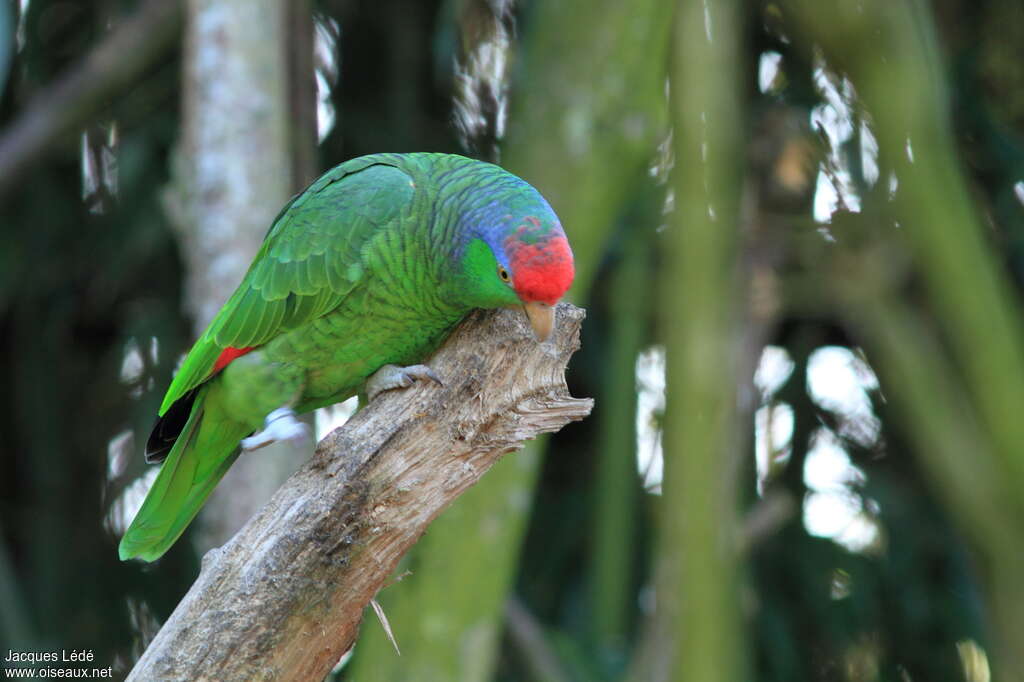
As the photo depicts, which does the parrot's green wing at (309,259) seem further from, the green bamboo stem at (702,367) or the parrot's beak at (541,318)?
the green bamboo stem at (702,367)

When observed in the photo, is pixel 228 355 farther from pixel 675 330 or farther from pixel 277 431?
pixel 675 330

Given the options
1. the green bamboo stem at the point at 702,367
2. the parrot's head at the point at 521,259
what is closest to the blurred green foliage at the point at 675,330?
the green bamboo stem at the point at 702,367

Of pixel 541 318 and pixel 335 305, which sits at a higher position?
pixel 541 318

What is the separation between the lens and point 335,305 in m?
2.60

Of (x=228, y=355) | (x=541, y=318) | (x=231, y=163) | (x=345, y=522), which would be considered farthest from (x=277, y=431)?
(x=231, y=163)

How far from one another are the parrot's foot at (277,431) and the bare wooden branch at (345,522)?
0.48 m

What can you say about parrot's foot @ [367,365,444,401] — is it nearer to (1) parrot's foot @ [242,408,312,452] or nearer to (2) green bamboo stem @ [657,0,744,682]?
(1) parrot's foot @ [242,408,312,452]

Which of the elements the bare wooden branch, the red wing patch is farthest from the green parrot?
the bare wooden branch

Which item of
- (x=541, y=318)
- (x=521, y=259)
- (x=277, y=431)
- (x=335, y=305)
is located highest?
(x=521, y=259)

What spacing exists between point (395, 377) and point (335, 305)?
30cm

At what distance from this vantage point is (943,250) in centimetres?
306

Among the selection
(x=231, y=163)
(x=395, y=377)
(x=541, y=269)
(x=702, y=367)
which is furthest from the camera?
(x=231, y=163)

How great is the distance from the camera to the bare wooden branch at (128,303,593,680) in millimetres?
1920

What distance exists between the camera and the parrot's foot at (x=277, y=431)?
2557 millimetres
